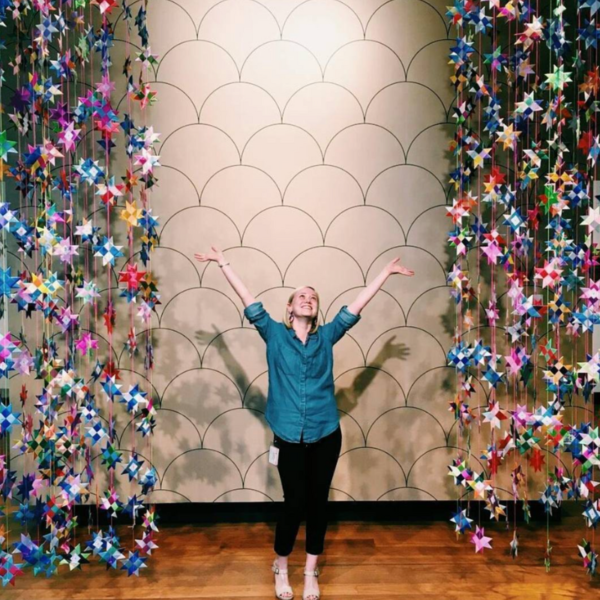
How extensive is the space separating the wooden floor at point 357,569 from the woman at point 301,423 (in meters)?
0.19

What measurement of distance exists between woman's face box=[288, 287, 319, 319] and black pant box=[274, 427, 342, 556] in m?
0.48

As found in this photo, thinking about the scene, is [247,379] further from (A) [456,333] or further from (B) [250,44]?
(B) [250,44]

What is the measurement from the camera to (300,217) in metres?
2.99

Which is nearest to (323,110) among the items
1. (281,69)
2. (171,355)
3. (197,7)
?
(281,69)

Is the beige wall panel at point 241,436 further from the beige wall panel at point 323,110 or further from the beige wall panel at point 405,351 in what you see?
the beige wall panel at point 323,110

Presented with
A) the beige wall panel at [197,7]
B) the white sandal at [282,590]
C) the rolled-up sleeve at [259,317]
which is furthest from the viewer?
the beige wall panel at [197,7]

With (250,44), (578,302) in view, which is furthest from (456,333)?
(250,44)

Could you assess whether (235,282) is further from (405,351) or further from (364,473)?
(364,473)

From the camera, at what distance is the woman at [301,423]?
239 centimetres

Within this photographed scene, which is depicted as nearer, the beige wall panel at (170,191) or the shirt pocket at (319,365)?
the shirt pocket at (319,365)

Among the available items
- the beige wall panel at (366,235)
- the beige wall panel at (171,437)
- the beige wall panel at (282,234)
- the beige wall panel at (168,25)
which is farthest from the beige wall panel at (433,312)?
the beige wall panel at (168,25)

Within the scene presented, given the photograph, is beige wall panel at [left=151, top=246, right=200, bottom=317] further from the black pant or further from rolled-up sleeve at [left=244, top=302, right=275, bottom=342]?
the black pant

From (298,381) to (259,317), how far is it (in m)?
0.30

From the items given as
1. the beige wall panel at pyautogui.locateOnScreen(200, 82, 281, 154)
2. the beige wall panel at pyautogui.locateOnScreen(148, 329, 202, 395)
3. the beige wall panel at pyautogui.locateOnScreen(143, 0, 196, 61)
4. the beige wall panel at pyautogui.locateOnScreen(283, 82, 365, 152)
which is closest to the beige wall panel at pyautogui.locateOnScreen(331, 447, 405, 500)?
the beige wall panel at pyautogui.locateOnScreen(148, 329, 202, 395)
